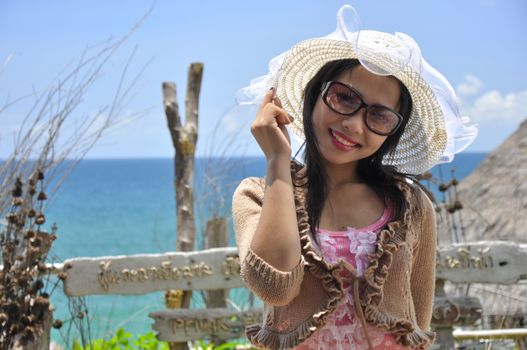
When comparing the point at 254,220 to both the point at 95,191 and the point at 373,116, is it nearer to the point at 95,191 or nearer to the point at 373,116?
the point at 373,116

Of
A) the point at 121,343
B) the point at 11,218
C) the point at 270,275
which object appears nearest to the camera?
the point at 270,275

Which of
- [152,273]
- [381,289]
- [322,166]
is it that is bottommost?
[152,273]

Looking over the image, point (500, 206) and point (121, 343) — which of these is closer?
point (121, 343)

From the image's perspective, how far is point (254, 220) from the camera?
65.9 inches

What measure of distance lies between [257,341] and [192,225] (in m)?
3.39

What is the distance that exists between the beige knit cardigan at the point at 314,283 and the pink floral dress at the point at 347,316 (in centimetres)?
2

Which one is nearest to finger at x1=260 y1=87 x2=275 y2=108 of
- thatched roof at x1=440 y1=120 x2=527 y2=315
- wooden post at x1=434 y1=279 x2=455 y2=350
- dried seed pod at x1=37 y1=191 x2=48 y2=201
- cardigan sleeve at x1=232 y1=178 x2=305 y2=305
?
cardigan sleeve at x1=232 y1=178 x2=305 y2=305

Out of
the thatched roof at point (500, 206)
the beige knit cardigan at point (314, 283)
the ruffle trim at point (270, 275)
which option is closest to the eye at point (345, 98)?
the beige knit cardigan at point (314, 283)

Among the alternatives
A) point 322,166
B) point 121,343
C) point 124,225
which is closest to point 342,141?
point 322,166

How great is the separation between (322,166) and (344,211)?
12cm

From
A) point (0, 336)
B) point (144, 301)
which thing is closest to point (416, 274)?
point (0, 336)

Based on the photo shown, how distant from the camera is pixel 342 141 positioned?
1.67 m

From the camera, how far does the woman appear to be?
1593 millimetres

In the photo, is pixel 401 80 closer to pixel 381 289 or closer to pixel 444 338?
pixel 381 289
